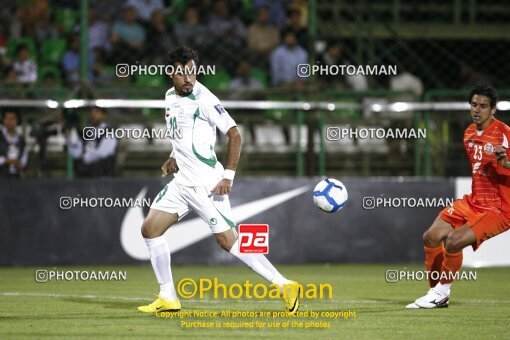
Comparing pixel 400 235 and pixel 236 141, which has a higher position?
pixel 236 141

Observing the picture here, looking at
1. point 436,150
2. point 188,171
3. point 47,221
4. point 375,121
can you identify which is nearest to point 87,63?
point 47,221

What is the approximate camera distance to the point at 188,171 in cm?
996

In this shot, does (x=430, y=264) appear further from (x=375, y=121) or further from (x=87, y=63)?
A: (x=87, y=63)

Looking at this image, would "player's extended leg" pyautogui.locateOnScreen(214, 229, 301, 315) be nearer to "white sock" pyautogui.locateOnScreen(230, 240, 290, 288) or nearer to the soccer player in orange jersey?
"white sock" pyautogui.locateOnScreen(230, 240, 290, 288)

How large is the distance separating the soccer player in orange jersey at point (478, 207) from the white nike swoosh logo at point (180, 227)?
5429 mm

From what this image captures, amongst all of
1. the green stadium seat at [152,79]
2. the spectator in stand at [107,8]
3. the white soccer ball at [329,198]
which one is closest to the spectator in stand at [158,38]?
the green stadium seat at [152,79]

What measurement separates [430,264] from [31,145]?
675 cm

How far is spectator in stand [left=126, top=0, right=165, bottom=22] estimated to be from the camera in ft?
62.8

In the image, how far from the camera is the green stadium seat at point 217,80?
1842cm

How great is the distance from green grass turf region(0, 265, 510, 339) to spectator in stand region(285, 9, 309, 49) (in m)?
4.70

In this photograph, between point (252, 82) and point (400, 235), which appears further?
point (252, 82)

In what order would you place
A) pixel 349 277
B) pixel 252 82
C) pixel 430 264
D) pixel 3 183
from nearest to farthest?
pixel 430 264, pixel 349 277, pixel 3 183, pixel 252 82

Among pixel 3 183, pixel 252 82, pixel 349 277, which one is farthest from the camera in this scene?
pixel 252 82

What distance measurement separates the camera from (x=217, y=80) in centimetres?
1852
